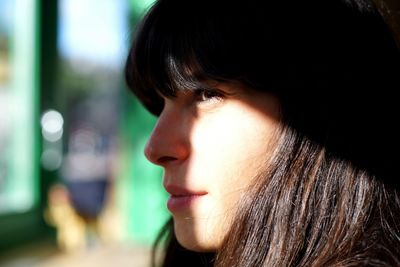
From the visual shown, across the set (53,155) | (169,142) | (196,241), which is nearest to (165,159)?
(169,142)

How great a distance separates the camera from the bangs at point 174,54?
108cm

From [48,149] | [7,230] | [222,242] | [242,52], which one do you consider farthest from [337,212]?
[48,149]

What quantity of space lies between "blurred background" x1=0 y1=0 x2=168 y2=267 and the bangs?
243cm

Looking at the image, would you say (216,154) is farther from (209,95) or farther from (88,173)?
(88,173)

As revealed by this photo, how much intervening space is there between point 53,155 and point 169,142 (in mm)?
3349

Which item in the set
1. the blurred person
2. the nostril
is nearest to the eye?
the nostril

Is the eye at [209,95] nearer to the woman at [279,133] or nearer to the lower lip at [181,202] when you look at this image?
the woman at [279,133]

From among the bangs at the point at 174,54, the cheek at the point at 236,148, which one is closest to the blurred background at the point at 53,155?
the bangs at the point at 174,54

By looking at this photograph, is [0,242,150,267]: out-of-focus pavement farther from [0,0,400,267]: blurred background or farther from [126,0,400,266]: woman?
[126,0,400,266]: woman

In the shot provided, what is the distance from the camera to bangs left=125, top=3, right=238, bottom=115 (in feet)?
3.55

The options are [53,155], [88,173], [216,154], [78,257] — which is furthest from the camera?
[88,173]

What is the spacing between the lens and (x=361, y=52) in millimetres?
1094

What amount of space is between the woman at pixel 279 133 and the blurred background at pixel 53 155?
2573 millimetres

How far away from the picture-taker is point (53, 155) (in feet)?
14.1
